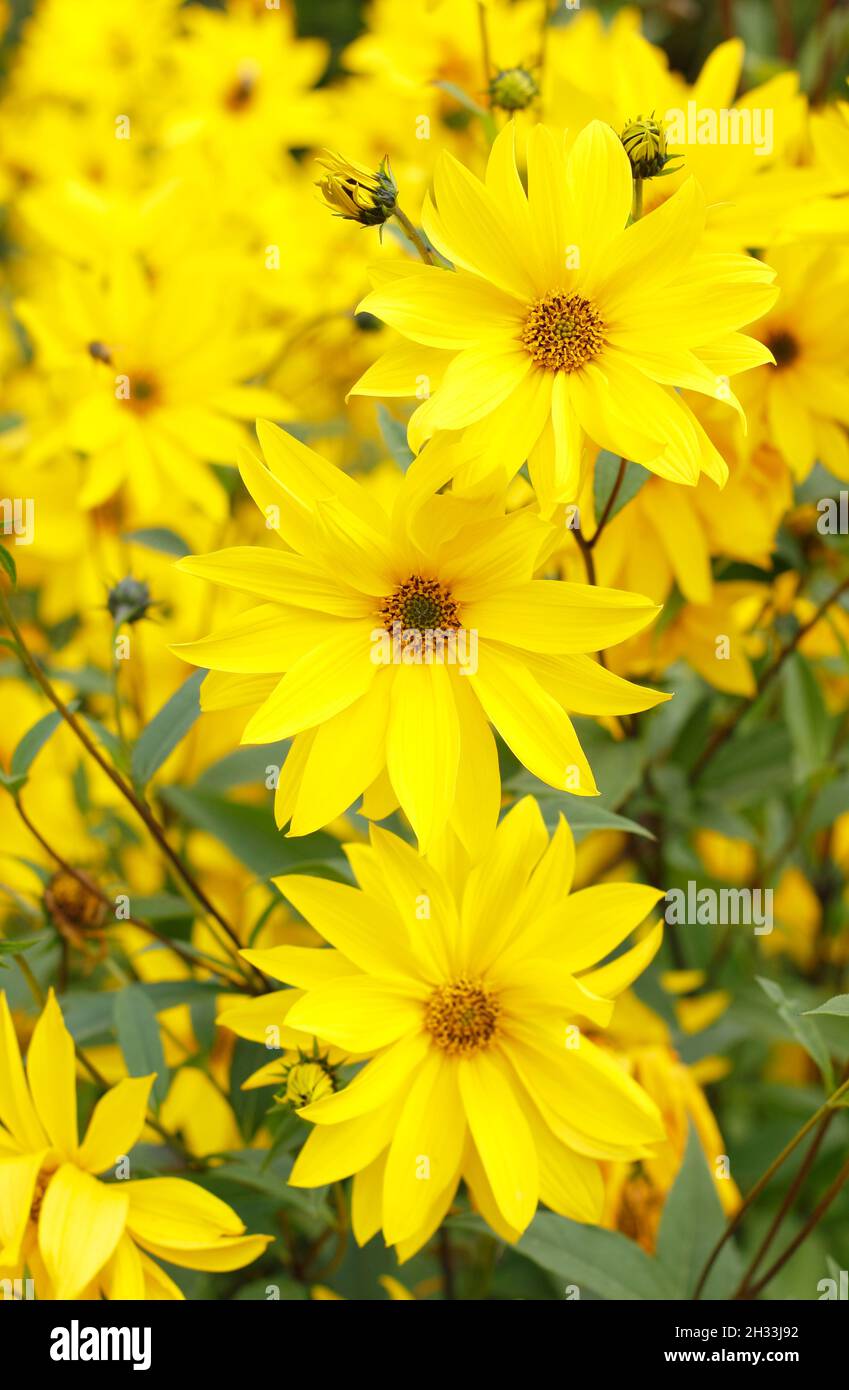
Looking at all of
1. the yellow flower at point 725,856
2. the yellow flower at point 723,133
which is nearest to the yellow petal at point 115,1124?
the yellow flower at point 723,133

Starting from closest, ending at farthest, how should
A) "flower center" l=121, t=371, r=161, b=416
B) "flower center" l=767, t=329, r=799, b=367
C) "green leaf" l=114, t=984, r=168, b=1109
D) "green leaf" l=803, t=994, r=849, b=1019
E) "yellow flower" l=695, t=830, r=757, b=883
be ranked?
1. "green leaf" l=803, t=994, r=849, b=1019
2. "green leaf" l=114, t=984, r=168, b=1109
3. "flower center" l=767, t=329, r=799, b=367
4. "flower center" l=121, t=371, r=161, b=416
5. "yellow flower" l=695, t=830, r=757, b=883

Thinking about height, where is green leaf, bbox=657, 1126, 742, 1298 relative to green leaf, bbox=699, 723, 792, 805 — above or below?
below

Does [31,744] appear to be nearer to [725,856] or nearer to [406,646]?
[406,646]

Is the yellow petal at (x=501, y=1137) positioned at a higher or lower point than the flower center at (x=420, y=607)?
lower

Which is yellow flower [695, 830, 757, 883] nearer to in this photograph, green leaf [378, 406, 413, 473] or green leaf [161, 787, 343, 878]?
green leaf [161, 787, 343, 878]

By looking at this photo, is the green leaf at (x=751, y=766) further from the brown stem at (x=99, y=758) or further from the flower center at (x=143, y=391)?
the flower center at (x=143, y=391)

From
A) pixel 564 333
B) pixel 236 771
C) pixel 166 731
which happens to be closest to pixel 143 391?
pixel 236 771

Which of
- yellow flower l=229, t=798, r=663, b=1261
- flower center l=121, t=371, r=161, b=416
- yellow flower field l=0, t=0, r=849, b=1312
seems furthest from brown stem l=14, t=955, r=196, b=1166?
flower center l=121, t=371, r=161, b=416
